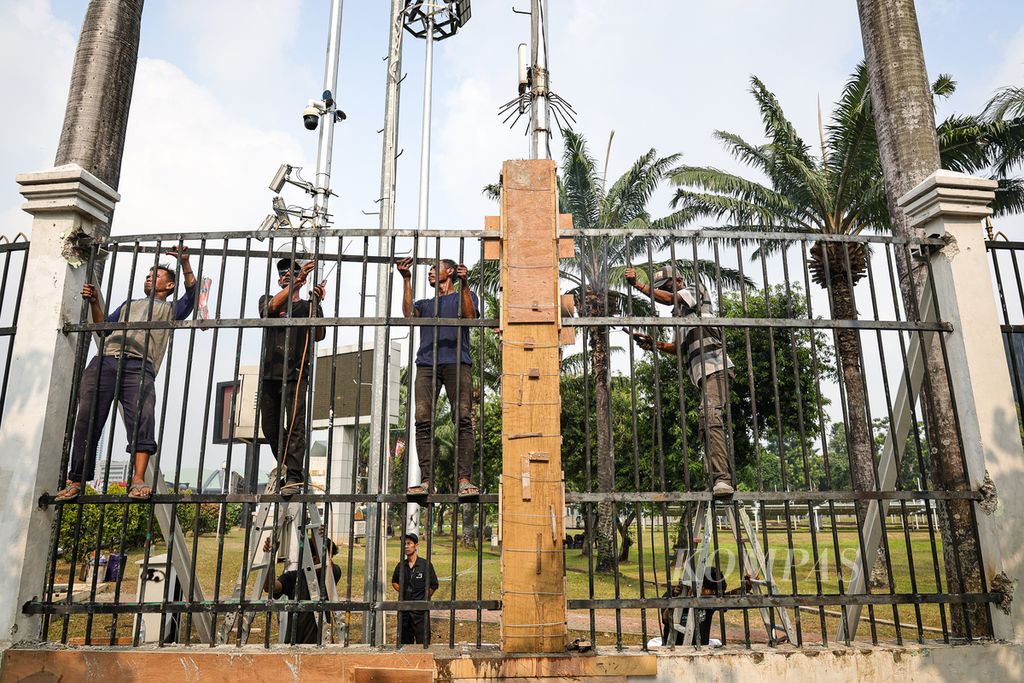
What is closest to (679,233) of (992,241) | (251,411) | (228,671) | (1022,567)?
(992,241)

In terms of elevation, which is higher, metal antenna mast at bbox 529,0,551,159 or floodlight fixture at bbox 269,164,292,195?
floodlight fixture at bbox 269,164,292,195

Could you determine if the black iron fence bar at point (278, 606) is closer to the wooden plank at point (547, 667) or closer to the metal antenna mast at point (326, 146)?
the wooden plank at point (547, 667)

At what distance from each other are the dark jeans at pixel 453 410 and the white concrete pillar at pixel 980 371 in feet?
10.7

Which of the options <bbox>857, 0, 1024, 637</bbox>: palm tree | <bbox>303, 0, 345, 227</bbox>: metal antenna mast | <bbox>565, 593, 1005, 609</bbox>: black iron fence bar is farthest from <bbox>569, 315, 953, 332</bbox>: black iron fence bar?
<bbox>303, 0, 345, 227</bbox>: metal antenna mast

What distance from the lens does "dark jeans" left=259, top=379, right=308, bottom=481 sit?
443 cm

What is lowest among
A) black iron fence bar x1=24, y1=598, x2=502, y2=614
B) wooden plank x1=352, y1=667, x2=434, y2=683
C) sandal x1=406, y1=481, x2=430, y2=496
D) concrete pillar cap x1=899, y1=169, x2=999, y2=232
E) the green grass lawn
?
the green grass lawn

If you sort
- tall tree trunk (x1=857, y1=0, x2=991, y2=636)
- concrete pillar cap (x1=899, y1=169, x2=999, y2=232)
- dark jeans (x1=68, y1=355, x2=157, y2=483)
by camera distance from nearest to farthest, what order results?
dark jeans (x1=68, y1=355, x2=157, y2=483), concrete pillar cap (x1=899, y1=169, x2=999, y2=232), tall tree trunk (x1=857, y1=0, x2=991, y2=636)

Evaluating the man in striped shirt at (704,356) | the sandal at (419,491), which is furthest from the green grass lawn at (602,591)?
the man in striped shirt at (704,356)

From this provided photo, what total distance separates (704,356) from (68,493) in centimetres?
A: 416

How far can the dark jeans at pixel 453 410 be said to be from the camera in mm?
4406

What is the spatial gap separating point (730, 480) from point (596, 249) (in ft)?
→ 49.2

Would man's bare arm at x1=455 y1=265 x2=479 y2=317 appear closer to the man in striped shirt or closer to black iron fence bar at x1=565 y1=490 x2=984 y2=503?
the man in striped shirt

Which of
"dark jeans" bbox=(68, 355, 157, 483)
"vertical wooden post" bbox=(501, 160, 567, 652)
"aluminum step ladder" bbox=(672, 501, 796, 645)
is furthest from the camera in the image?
"dark jeans" bbox=(68, 355, 157, 483)

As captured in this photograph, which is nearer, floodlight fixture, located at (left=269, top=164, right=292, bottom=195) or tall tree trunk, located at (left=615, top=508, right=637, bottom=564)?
tall tree trunk, located at (left=615, top=508, right=637, bottom=564)
